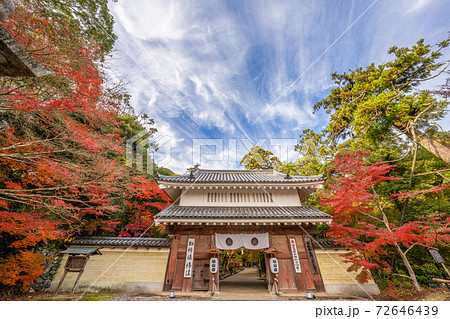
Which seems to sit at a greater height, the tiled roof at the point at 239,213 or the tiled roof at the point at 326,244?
the tiled roof at the point at 239,213

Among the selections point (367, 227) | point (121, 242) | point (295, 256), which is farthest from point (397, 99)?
point (121, 242)

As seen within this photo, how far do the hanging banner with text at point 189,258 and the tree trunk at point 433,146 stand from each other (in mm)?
14535

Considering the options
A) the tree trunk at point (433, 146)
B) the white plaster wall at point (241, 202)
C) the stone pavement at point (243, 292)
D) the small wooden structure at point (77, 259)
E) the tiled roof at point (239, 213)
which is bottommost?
the stone pavement at point (243, 292)

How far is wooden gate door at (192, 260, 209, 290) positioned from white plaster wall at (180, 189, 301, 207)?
10.6 feet

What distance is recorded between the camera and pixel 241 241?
8.77 m

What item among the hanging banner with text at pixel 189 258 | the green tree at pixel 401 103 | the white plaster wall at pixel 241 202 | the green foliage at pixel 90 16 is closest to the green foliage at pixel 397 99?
the green tree at pixel 401 103

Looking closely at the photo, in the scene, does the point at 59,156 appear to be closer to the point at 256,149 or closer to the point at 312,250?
the point at 312,250

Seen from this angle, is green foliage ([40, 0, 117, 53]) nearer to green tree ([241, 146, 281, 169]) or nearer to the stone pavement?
the stone pavement

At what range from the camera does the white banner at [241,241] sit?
342 inches

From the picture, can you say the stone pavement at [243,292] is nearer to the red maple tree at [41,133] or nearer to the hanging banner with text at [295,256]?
the hanging banner with text at [295,256]

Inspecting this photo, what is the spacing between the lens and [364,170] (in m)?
9.17

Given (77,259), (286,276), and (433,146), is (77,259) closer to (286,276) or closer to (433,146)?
(286,276)

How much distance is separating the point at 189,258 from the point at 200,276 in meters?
1.04

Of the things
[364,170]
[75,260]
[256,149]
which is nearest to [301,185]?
[364,170]
